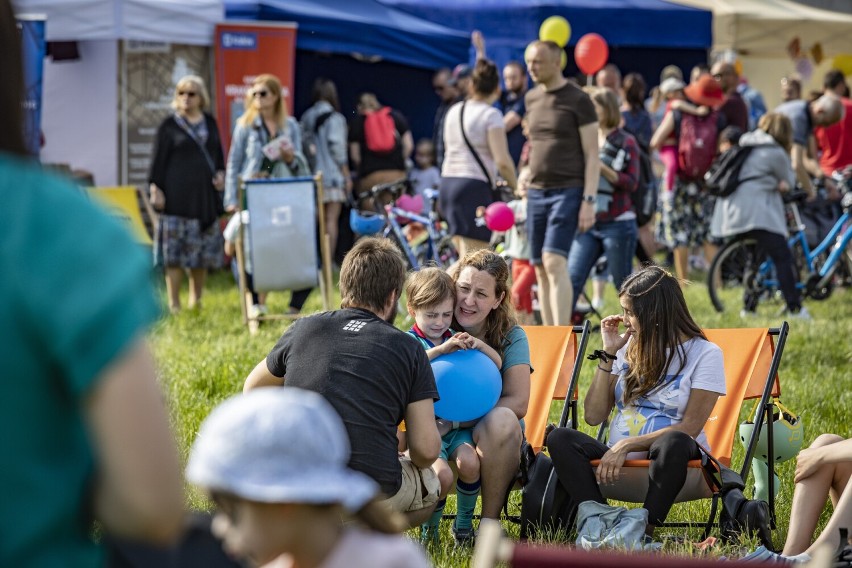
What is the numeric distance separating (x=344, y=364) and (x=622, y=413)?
51.6 inches

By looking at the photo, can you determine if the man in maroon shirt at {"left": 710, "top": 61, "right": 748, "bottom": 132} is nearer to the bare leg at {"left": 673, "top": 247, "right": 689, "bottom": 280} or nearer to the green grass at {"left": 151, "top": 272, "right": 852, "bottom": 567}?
the bare leg at {"left": 673, "top": 247, "right": 689, "bottom": 280}

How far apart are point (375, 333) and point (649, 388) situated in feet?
4.04

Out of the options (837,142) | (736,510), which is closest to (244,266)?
(736,510)

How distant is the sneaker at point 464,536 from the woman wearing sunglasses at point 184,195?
5710 millimetres

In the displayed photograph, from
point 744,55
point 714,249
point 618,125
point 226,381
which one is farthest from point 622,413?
point 744,55

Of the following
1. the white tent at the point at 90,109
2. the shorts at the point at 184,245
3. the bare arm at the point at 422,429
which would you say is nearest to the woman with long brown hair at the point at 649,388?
the bare arm at the point at 422,429

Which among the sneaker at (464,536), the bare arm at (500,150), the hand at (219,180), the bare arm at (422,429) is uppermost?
the bare arm at (500,150)

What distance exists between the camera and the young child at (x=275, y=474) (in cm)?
163

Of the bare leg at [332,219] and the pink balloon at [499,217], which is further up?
the pink balloon at [499,217]

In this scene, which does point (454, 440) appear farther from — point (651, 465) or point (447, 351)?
point (651, 465)

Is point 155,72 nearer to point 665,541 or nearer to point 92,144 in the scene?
point 92,144

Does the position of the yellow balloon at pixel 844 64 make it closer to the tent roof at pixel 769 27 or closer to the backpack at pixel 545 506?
the tent roof at pixel 769 27

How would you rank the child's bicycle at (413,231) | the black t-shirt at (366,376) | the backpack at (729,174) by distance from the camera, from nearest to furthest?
the black t-shirt at (366,376) → the backpack at (729,174) → the child's bicycle at (413,231)

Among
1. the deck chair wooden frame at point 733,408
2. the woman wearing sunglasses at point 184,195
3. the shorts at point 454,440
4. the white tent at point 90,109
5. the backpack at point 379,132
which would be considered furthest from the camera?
the backpack at point 379,132
